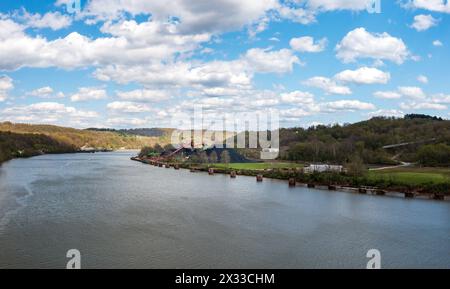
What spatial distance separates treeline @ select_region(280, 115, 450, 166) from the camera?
3244cm

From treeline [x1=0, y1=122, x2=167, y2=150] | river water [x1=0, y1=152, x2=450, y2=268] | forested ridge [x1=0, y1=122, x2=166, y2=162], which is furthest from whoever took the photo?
treeline [x1=0, y1=122, x2=167, y2=150]

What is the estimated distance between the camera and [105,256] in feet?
32.0

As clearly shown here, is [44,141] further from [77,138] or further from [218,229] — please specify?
[218,229]

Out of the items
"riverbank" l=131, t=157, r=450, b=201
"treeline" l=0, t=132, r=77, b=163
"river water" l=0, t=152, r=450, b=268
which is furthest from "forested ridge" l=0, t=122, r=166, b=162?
"river water" l=0, t=152, r=450, b=268

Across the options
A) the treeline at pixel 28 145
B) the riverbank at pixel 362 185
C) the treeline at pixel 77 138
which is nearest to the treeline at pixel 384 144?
the riverbank at pixel 362 185

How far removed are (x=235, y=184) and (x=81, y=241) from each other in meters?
15.7

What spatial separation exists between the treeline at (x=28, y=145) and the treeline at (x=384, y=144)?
3675 cm

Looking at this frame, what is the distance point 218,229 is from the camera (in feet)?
41.7

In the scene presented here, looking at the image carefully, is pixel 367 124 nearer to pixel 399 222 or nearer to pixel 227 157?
pixel 227 157

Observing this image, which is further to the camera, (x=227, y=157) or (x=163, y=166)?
(x=163, y=166)

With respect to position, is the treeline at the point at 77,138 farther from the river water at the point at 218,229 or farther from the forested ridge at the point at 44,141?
the river water at the point at 218,229

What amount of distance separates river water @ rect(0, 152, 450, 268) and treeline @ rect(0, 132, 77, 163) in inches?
1589

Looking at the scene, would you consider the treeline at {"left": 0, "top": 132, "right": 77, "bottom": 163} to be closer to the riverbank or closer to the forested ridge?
the forested ridge
